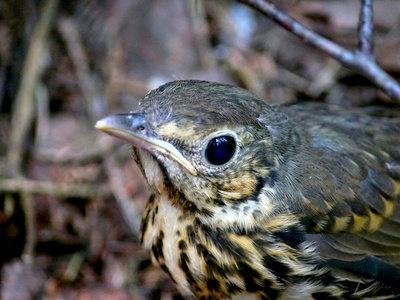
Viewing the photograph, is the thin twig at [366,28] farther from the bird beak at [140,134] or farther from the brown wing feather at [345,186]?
the bird beak at [140,134]

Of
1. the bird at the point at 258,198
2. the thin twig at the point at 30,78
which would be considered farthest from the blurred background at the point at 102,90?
the bird at the point at 258,198

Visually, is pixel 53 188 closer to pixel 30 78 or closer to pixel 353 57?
pixel 30 78

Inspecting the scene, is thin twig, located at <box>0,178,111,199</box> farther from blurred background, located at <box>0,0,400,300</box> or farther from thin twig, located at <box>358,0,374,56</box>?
thin twig, located at <box>358,0,374,56</box>

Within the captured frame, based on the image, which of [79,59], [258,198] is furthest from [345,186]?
[79,59]

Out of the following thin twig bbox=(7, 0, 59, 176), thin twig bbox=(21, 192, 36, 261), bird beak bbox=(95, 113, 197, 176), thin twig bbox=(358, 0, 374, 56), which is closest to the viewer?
bird beak bbox=(95, 113, 197, 176)

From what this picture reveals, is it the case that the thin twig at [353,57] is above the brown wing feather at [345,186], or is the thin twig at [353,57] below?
above

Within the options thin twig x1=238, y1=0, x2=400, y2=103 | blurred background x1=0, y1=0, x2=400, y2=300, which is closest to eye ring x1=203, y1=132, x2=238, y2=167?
thin twig x1=238, y1=0, x2=400, y2=103

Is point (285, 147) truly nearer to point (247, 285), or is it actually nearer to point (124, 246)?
point (247, 285)
